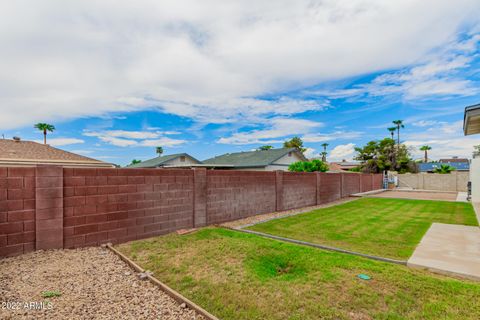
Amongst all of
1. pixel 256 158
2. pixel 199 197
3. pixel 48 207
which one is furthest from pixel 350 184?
pixel 48 207

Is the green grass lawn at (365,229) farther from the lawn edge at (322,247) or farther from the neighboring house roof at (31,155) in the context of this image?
the neighboring house roof at (31,155)

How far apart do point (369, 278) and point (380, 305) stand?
0.77 m

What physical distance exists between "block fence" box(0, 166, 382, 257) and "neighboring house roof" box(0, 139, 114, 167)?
25.5ft

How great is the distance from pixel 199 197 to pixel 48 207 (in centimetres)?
369

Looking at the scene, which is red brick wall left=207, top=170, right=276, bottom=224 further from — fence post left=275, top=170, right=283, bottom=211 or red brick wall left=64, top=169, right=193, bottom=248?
red brick wall left=64, top=169, right=193, bottom=248

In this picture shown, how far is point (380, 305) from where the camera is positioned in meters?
2.98

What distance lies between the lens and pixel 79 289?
3.36 meters

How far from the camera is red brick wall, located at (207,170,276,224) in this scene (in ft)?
25.6

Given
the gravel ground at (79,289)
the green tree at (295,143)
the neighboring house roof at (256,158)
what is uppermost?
the green tree at (295,143)

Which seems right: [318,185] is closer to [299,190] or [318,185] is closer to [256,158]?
[299,190]

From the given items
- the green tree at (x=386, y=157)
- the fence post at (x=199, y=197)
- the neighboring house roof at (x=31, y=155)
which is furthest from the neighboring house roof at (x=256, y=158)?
the green tree at (x=386, y=157)

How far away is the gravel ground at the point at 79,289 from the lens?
282 cm

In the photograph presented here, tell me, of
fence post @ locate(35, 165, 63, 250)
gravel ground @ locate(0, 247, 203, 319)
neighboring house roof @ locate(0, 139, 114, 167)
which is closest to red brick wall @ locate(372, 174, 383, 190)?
neighboring house roof @ locate(0, 139, 114, 167)

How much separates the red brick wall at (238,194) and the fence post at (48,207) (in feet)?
12.8
